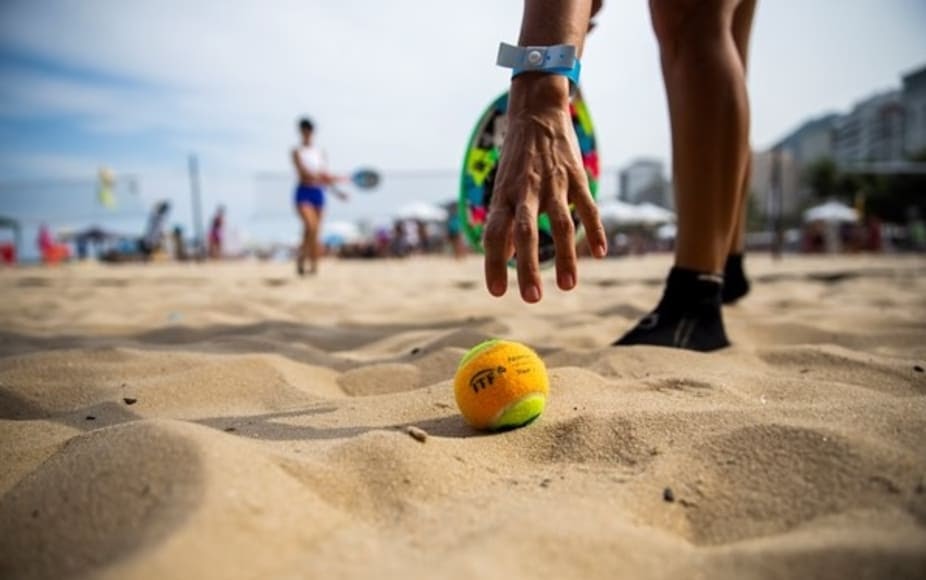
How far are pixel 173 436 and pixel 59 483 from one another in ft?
0.55

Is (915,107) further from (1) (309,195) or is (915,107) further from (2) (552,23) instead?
(2) (552,23)

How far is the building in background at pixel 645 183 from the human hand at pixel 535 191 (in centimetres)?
1226

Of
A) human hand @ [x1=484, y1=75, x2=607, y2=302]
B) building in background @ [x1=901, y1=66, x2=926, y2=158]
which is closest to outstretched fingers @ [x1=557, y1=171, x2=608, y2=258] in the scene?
human hand @ [x1=484, y1=75, x2=607, y2=302]

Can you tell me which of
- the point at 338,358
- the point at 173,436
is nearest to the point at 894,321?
the point at 338,358

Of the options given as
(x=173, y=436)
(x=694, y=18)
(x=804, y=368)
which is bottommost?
(x=804, y=368)

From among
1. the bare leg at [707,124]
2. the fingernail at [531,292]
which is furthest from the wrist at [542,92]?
the bare leg at [707,124]

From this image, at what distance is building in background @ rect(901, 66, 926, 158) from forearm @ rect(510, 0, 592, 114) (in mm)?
46606

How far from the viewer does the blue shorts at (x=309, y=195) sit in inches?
272

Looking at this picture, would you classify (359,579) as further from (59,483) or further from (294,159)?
(294,159)

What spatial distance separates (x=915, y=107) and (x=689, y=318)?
49.8m

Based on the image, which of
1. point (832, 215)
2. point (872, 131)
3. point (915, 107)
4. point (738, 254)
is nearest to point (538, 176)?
point (738, 254)

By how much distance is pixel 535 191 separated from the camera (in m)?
1.17

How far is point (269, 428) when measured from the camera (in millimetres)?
1229

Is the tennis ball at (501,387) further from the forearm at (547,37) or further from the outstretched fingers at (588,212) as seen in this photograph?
the forearm at (547,37)
